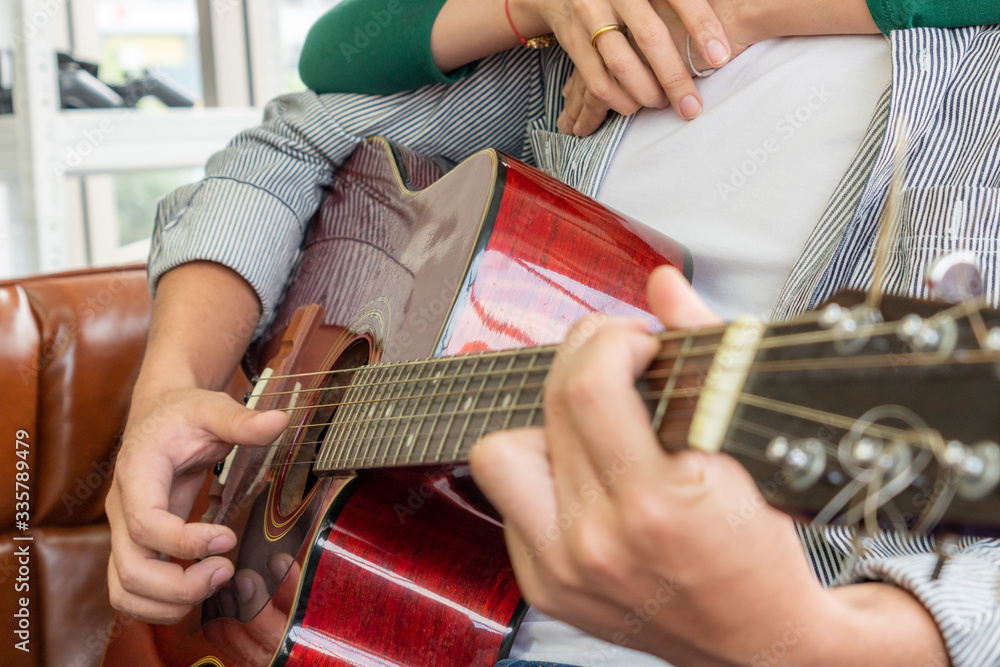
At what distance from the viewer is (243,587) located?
75 centimetres

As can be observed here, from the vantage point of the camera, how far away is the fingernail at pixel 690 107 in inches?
30.8

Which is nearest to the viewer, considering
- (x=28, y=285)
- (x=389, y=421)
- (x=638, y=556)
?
(x=638, y=556)

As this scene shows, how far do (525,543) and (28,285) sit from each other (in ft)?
2.94

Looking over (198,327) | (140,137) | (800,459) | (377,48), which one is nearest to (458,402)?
(800,459)

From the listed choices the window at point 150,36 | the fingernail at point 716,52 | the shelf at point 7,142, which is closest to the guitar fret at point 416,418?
the fingernail at point 716,52

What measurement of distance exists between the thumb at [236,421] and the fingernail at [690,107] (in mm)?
525

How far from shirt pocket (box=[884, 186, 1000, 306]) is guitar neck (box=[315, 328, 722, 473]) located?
0.30 m

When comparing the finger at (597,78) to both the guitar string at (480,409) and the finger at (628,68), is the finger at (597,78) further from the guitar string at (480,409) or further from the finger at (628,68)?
the guitar string at (480,409)

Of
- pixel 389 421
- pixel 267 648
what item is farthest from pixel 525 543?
pixel 267 648

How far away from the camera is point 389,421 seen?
1.96ft

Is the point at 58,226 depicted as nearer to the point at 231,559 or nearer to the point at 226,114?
the point at 226,114

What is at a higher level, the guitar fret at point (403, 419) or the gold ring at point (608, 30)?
the gold ring at point (608, 30)

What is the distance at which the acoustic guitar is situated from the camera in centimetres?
33

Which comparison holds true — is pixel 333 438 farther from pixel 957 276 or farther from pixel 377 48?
pixel 377 48
